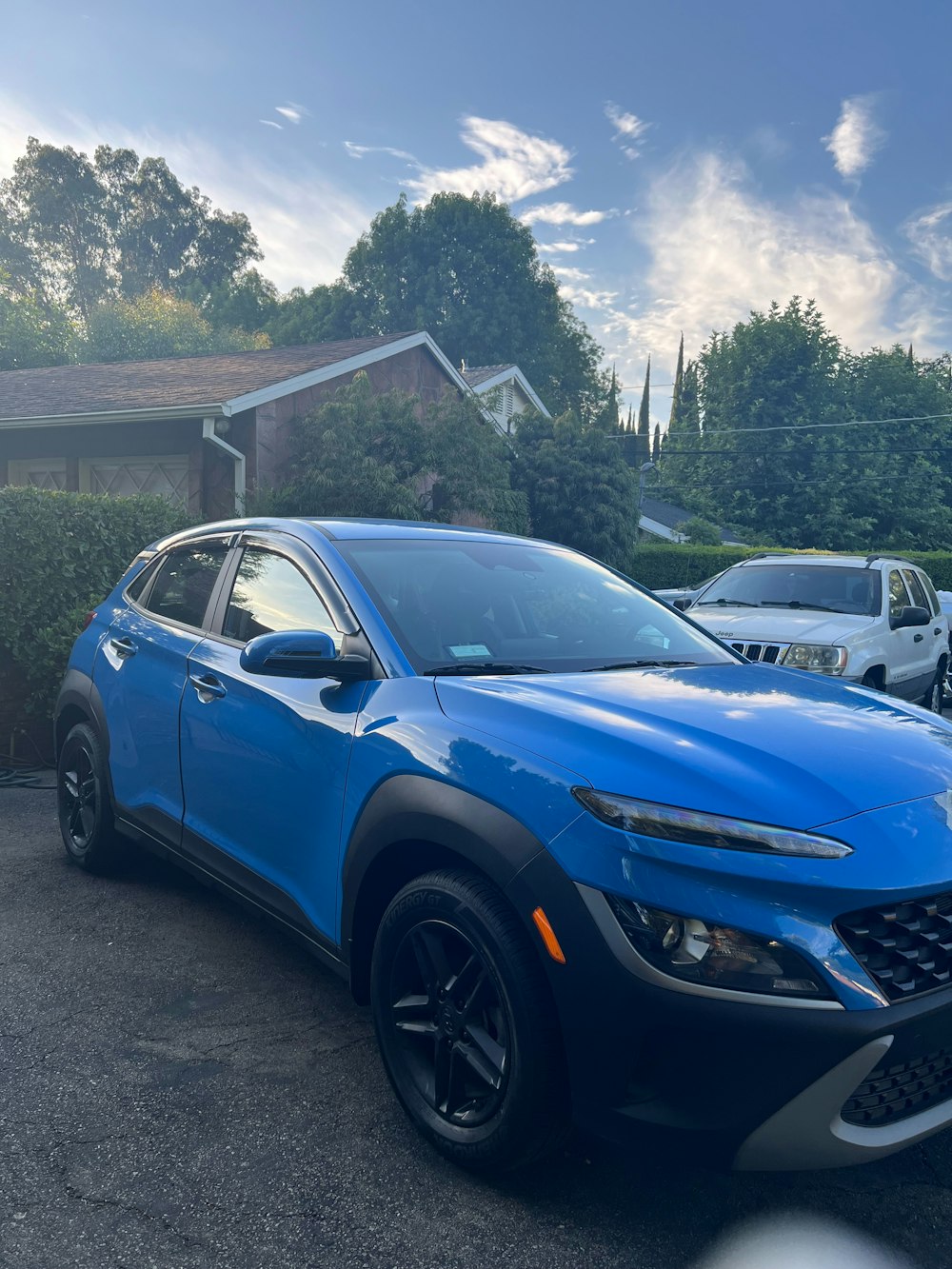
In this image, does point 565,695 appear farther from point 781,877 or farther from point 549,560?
point 549,560

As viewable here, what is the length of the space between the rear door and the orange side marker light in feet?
6.67

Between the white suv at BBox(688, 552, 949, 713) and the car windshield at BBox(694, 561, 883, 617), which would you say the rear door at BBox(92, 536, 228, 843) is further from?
the car windshield at BBox(694, 561, 883, 617)

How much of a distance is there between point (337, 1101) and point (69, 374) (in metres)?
20.1

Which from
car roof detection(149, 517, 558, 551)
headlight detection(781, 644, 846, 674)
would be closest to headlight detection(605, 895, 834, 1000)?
car roof detection(149, 517, 558, 551)

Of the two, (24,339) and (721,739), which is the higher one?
(24,339)

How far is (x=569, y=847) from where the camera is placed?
7.09 ft

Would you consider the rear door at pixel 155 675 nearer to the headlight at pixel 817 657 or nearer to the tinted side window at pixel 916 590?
the headlight at pixel 817 657

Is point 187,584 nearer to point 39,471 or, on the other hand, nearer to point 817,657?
point 817,657

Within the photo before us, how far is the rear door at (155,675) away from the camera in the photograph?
389cm

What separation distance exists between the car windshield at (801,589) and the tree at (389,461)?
6098mm

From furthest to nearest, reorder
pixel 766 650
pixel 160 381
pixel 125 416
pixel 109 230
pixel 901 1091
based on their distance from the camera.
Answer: pixel 109 230
pixel 160 381
pixel 125 416
pixel 766 650
pixel 901 1091

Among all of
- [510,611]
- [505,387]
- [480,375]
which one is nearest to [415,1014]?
[510,611]

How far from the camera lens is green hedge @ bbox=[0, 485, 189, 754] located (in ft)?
23.1

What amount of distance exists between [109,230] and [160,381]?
183 feet
